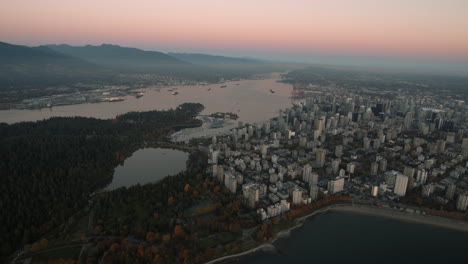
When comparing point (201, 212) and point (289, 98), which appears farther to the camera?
point (289, 98)

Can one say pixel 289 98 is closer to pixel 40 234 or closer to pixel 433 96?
pixel 433 96

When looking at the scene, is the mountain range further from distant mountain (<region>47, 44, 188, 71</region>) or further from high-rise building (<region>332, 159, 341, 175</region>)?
high-rise building (<region>332, 159, 341, 175</region>)

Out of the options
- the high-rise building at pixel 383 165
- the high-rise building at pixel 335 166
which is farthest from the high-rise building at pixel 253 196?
the high-rise building at pixel 383 165

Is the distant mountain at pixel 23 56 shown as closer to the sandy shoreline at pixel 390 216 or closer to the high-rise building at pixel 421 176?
the sandy shoreline at pixel 390 216

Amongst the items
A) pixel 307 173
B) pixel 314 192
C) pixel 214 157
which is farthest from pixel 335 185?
pixel 214 157

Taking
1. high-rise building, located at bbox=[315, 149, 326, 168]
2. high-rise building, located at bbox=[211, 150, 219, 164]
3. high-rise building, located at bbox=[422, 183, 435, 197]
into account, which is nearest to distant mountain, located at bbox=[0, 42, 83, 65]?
high-rise building, located at bbox=[211, 150, 219, 164]

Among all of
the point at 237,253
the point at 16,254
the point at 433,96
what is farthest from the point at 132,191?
the point at 433,96
